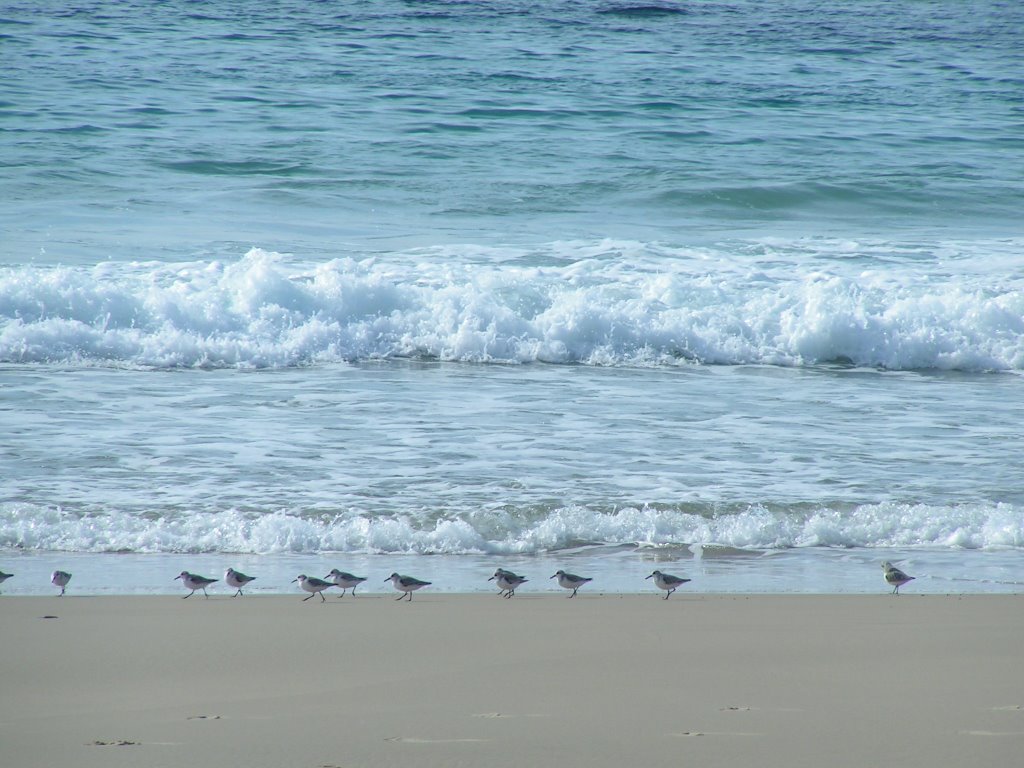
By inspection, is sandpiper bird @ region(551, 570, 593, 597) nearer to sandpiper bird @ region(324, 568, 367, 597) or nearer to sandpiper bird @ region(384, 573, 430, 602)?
sandpiper bird @ region(384, 573, 430, 602)

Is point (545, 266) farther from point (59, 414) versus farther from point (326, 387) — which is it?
point (59, 414)

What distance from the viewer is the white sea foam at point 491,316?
1037cm

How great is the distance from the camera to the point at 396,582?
4.64 meters

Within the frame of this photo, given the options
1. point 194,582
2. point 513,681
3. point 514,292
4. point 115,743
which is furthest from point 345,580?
point 514,292

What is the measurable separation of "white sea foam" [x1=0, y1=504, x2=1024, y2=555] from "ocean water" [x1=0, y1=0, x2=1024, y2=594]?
0.06ft

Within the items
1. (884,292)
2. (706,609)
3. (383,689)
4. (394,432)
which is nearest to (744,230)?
(884,292)

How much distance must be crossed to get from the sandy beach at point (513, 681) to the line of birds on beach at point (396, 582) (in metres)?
0.07

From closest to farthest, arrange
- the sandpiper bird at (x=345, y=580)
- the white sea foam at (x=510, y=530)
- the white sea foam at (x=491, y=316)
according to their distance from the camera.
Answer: the sandpiper bird at (x=345, y=580), the white sea foam at (x=510, y=530), the white sea foam at (x=491, y=316)

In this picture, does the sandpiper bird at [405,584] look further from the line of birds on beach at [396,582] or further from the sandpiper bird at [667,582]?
the sandpiper bird at [667,582]

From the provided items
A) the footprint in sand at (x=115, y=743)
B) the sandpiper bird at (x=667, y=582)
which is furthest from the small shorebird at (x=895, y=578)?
the footprint in sand at (x=115, y=743)

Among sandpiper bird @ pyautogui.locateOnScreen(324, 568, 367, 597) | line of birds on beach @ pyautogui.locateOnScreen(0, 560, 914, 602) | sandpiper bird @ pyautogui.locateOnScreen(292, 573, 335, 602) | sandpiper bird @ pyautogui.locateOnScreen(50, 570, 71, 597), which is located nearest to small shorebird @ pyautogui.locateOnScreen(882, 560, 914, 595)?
line of birds on beach @ pyautogui.locateOnScreen(0, 560, 914, 602)

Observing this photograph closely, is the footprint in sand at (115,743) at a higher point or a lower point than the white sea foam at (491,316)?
higher

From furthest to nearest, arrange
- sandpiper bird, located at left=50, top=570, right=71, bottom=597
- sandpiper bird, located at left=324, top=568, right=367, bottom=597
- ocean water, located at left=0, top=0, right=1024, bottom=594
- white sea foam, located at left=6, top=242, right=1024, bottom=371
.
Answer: white sea foam, located at left=6, top=242, right=1024, bottom=371 < ocean water, located at left=0, top=0, right=1024, bottom=594 < sandpiper bird, located at left=324, top=568, right=367, bottom=597 < sandpiper bird, located at left=50, top=570, right=71, bottom=597

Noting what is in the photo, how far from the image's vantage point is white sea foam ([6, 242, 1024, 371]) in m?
10.4
